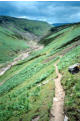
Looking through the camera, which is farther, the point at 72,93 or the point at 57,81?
the point at 57,81

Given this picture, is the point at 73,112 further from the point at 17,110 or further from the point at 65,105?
the point at 17,110

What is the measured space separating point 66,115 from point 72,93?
10.0ft

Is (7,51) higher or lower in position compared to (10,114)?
higher

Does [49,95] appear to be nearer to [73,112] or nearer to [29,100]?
[29,100]

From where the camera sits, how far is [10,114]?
17.0 meters

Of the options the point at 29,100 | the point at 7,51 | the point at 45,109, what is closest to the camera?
the point at 45,109

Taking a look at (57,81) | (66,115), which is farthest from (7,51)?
(66,115)

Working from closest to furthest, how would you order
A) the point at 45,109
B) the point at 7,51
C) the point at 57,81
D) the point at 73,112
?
the point at 73,112, the point at 45,109, the point at 57,81, the point at 7,51

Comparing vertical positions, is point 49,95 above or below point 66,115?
above

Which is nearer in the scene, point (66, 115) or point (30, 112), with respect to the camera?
point (66, 115)

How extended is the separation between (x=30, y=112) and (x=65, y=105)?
14.4ft

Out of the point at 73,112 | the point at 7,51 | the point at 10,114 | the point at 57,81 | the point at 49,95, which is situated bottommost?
the point at 10,114

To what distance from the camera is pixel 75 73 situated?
1895 cm

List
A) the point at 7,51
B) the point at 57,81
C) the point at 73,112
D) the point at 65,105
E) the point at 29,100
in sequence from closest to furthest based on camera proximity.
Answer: the point at 73,112
the point at 65,105
the point at 29,100
the point at 57,81
the point at 7,51
